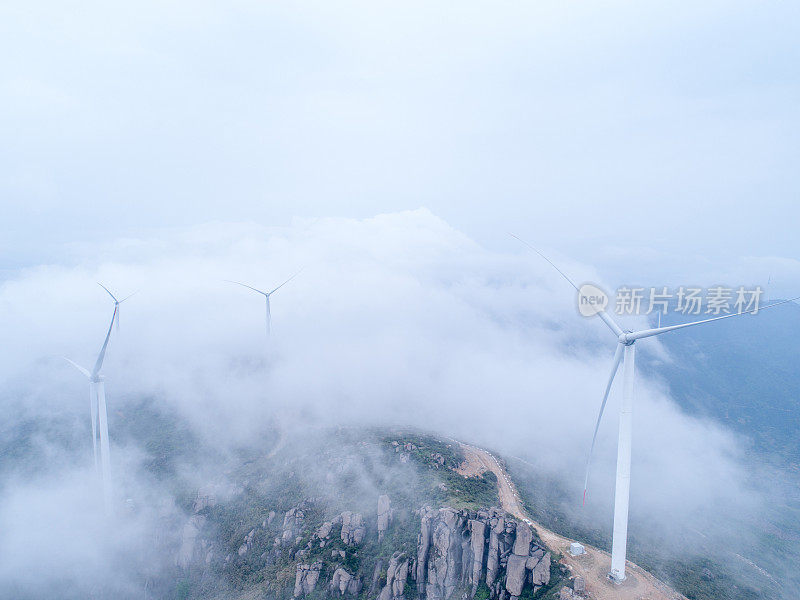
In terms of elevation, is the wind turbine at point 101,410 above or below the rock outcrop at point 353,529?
above

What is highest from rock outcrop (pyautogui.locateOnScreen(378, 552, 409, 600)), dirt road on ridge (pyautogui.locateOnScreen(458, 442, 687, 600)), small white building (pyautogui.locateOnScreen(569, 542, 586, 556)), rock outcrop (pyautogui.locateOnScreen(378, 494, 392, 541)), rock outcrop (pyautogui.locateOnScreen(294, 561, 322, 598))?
small white building (pyautogui.locateOnScreen(569, 542, 586, 556))

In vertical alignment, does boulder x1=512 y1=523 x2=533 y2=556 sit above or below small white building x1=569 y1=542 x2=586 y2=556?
above

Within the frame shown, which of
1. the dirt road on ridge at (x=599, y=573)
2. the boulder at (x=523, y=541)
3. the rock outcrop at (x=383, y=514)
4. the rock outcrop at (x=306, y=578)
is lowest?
the rock outcrop at (x=306, y=578)

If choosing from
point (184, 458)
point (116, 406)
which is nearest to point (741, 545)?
point (184, 458)

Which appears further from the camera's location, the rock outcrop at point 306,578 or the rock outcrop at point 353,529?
the rock outcrop at point 353,529

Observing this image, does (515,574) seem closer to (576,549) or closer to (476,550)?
(476,550)

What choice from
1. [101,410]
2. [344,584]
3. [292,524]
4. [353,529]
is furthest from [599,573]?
[101,410]

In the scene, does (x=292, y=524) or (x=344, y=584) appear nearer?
(x=344, y=584)

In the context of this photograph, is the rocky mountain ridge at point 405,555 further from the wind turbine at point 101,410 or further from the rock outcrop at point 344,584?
the wind turbine at point 101,410

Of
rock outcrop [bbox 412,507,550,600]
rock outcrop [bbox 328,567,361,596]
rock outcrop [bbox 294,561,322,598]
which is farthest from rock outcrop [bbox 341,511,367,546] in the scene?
rock outcrop [bbox 412,507,550,600]

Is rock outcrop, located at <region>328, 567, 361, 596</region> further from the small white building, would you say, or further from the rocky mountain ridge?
the small white building

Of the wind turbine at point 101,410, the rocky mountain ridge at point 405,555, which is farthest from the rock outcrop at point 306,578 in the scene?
the wind turbine at point 101,410
